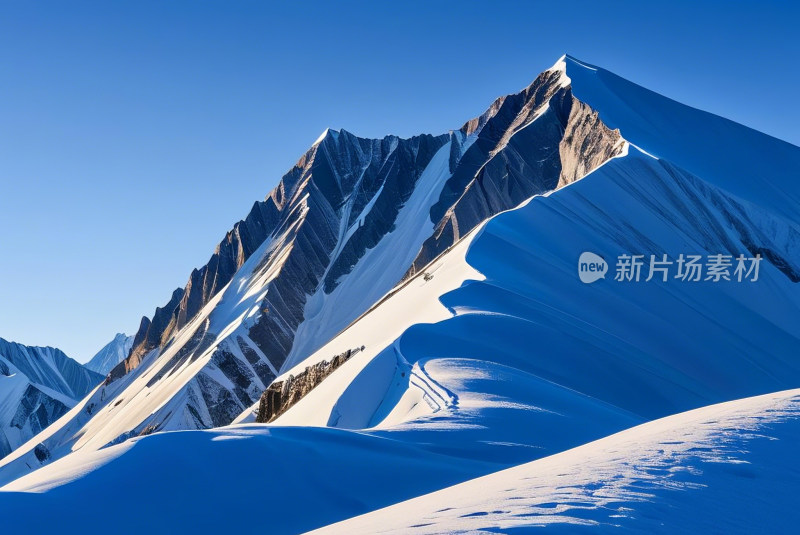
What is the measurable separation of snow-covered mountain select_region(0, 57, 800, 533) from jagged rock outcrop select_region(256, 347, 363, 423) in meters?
0.14

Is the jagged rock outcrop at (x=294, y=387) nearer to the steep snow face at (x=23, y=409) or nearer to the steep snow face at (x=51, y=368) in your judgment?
the steep snow face at (x=23, y=409)

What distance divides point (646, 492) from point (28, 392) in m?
142

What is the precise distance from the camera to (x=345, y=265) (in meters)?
99.9

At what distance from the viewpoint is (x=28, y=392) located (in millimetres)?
134125

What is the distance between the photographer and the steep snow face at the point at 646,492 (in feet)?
22.2

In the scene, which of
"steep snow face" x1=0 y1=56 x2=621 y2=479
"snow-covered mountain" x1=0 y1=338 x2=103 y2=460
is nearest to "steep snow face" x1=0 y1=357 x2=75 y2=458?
"snow-covered mountain" x1=0 y1=338 x2=103 y2=460

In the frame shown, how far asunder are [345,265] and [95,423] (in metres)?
33.1

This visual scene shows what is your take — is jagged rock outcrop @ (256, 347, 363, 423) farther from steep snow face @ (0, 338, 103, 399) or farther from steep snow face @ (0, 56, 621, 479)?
steep snow face @ (0, 338, 103, 399)

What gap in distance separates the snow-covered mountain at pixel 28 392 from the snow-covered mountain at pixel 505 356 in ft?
104

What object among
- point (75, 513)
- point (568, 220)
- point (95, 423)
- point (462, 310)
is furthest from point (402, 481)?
point (95, 423)

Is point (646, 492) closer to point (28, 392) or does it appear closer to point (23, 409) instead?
point (23, 409)

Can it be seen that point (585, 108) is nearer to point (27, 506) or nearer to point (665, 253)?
point (665, 253)

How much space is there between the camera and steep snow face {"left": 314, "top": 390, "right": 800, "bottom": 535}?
6762 millimetres

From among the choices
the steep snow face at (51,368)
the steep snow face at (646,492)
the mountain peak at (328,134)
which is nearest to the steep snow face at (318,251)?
the mountain peak at (328,134)
